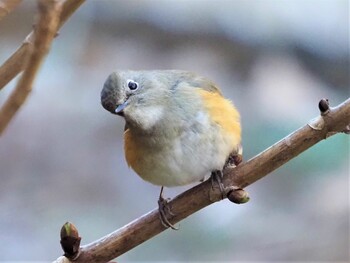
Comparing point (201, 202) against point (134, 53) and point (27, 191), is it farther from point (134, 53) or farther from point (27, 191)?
point (134, 53)

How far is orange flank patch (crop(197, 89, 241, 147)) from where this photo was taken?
1120 millimetres

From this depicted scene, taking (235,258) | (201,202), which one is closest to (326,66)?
(235,258)

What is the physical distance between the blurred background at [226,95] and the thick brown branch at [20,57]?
1.69 m

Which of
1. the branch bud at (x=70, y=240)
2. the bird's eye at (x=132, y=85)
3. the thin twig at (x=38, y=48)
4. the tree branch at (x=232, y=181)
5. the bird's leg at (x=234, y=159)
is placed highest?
the bird's eye at (x=132, y=85)

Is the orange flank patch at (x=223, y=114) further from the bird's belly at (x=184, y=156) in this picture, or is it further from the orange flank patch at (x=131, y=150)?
the orange flank patch at (x=131, y=150)

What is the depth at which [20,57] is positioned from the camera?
510 mm

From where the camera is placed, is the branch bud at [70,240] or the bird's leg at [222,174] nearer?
the branch bud at [70,240]

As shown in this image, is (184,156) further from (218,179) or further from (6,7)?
(6,7)

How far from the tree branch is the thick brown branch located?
1.21 feet

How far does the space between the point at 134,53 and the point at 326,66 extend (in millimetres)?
829

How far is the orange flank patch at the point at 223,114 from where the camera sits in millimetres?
1120

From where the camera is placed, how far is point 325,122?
801 mm

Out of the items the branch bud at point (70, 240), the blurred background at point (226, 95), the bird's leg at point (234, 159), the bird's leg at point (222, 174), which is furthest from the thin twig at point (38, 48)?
the blurred background at point (226, 95)

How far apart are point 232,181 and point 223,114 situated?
0.25 meters
